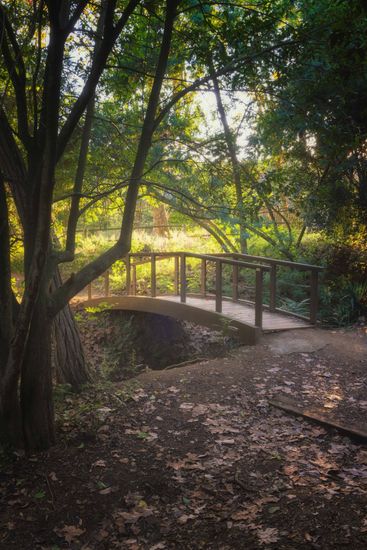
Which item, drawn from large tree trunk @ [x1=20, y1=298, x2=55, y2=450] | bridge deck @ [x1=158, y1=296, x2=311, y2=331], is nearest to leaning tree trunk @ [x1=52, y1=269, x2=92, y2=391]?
large tree trunk @ [x1=20, y1=298, x2=55, y2=450]

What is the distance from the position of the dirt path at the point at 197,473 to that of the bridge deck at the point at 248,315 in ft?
7.12

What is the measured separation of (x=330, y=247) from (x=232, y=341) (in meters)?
3.87

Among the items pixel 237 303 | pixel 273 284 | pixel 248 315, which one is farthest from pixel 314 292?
pixel 237 303

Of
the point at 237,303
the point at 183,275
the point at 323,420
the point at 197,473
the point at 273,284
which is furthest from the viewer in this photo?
the point at 237,303

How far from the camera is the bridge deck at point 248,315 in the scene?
28.2 ft

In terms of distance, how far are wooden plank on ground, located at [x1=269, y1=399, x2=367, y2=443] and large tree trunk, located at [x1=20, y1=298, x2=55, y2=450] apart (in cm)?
262

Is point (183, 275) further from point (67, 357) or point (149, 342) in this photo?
point (67, 357)

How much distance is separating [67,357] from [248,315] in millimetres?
3763

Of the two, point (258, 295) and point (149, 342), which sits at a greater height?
point (258, 295)

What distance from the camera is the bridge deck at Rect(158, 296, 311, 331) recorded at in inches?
339

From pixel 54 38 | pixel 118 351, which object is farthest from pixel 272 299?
pixel 54 38

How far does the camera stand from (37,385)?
453 cm

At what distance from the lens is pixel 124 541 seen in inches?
132

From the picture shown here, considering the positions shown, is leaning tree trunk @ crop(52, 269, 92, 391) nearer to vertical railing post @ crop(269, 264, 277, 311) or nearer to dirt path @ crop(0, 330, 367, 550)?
dirt path @ crop(0, 330, 367, 550)
